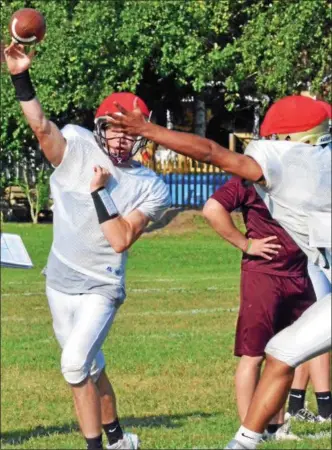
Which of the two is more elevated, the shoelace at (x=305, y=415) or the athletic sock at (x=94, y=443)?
the athletic sock at (x=94, y=443)

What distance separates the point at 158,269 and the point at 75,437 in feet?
43.2

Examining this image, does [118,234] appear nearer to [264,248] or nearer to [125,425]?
[264,248]

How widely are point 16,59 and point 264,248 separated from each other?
1.88 m

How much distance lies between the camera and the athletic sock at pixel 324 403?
830 centimetres

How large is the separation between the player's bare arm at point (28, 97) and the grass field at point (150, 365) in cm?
179

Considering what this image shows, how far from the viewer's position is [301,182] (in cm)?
592

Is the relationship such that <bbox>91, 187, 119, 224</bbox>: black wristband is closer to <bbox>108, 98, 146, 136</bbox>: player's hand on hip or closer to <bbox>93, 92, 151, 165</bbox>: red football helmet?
<bbox>93, 92, 151, 165</bbox>: red football helmet

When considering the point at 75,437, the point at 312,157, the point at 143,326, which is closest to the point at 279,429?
the point at 75,437

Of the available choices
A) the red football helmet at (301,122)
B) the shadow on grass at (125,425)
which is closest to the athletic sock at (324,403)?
the shadow on grass at (125,425)

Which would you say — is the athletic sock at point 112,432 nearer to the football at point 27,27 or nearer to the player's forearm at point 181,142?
the player's forearm at point 181,142

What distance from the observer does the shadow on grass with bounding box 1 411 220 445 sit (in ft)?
25.6

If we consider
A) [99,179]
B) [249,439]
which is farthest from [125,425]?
[99,179]

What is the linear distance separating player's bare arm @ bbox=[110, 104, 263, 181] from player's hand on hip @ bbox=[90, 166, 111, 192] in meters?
0.63

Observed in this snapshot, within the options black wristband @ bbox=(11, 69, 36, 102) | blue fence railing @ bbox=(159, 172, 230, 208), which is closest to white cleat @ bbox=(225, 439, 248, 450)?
black wristband @ bbox=(11, 69, 36, 102)
